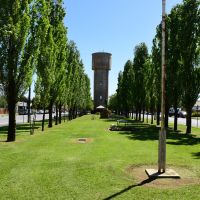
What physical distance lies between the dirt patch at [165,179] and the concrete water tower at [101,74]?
121751mm

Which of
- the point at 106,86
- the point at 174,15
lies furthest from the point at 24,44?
the point at 106,86

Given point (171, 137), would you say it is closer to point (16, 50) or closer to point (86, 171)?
point (16, 50)

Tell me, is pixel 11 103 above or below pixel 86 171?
above

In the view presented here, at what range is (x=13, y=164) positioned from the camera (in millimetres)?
13984

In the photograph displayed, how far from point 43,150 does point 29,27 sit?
7823 mm

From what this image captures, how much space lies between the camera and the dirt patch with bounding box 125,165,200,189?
11.2m

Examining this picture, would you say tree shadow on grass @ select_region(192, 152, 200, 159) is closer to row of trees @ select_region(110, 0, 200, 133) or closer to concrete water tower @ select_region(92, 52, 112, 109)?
row of trees @ select_region(110, 0, 200, 133)

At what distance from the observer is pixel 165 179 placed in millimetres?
11914

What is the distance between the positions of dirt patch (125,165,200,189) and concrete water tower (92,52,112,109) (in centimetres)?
12175

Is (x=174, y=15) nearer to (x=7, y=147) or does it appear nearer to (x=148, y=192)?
(x=7, y=147)

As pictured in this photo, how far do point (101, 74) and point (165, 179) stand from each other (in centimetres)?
12338


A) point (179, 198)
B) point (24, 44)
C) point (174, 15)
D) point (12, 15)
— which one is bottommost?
point (179, 198)

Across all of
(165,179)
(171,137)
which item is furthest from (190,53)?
(165,179)

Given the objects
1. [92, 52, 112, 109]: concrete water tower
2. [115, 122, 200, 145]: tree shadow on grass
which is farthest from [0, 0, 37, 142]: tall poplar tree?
[92, 52, 112, 109]: concrete water tower
